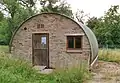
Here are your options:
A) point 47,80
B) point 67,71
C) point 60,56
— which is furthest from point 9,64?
point 60,56

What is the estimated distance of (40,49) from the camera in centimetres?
1673

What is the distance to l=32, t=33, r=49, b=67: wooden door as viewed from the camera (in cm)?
1655

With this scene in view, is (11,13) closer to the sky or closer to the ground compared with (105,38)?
closer to the sky

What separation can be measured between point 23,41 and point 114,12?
66.1ft

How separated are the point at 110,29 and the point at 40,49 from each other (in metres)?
17.1

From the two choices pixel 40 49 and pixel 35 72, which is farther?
pixel 40 49

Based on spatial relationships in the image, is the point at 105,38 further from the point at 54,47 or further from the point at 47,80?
the point at 47,80

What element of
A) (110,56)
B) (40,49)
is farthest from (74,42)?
(110,56)

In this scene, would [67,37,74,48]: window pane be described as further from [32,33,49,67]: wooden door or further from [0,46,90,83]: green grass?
[0,46,90,83]: green grass

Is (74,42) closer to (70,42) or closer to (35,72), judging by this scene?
(70,42)

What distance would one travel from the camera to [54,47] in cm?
1623

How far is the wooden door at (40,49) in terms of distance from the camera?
16.5 metres

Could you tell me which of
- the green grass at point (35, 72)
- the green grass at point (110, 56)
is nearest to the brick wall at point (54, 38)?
the green grass at point (35, 72)

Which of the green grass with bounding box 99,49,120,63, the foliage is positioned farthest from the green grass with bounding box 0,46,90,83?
the foliage
